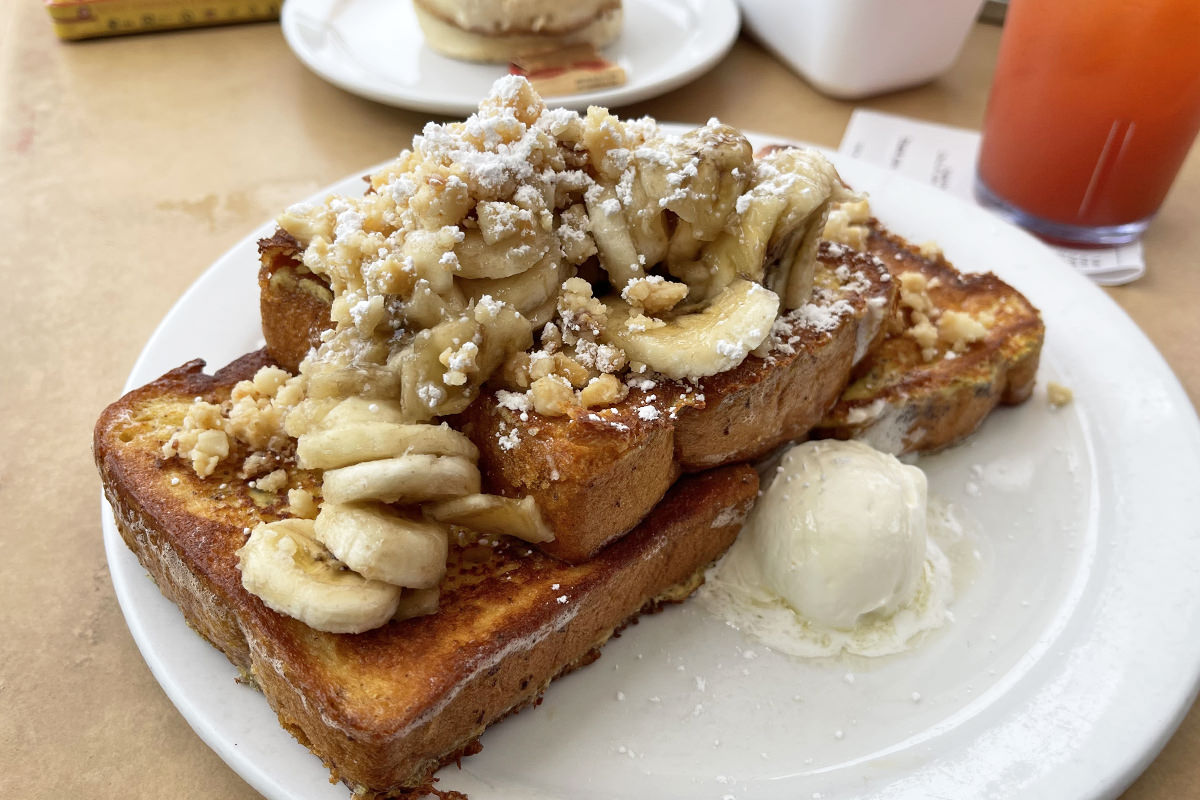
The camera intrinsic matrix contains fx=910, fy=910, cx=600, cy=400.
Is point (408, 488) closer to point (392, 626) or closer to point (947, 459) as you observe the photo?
point (392, 626)

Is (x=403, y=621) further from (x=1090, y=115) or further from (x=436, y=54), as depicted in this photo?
(x=436, y=54)

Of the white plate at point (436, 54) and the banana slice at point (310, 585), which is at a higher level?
the banana slice at point (310, 585)

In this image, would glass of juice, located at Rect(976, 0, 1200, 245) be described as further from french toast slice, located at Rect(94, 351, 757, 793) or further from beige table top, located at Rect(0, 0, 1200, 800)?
french toast slice, located at Rect(94, 351, 757, 793)

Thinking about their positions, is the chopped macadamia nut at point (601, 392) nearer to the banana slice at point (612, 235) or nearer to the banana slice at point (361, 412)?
the banana slice at point (612, 235)

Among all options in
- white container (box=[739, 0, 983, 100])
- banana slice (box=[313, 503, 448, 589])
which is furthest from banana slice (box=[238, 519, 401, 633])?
white container (box=[739, 0, 983, 100])

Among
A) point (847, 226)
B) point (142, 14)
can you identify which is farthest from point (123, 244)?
point (847, 226)

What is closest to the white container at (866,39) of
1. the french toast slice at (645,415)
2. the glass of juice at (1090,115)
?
the glass of juice at (1090,115)
